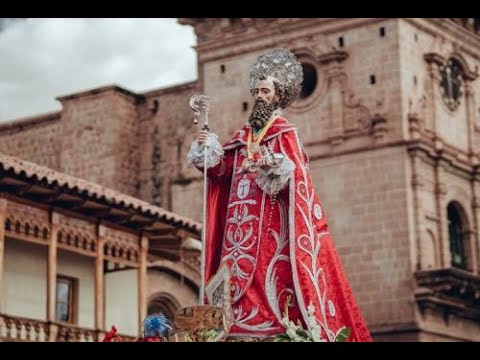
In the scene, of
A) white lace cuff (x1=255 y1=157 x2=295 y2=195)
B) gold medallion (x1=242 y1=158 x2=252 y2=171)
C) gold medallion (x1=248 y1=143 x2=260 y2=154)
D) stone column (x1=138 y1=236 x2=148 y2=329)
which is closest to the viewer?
white lace cuff (x1=255 y1=157 x2=295 y2=195)

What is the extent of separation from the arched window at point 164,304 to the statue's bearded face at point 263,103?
18818mm

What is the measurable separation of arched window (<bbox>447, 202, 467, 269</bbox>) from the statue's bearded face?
2029 cm

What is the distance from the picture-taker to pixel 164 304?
26.8 meters

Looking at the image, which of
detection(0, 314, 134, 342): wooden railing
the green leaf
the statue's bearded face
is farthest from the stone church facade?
the green leaf

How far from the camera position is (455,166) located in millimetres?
28016

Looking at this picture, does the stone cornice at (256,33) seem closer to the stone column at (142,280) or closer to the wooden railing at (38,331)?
the stone column at (142,280)

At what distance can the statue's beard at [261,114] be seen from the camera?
25.8 ft

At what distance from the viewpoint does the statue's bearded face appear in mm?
7883

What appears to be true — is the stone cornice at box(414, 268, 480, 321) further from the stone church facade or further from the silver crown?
the silver crown

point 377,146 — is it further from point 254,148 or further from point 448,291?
point 254,148

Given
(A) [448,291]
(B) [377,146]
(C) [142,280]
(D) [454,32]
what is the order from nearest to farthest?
1. (C) [142,280]
2. (A) [448,291]
3. (B) [377,146]
4. (D) [454,32]

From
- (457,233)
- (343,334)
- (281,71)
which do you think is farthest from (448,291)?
(343,334)

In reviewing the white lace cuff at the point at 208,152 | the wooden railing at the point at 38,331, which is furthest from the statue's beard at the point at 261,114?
the wooden railing at the point at 38,331

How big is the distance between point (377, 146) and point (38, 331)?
10671 millimetres
